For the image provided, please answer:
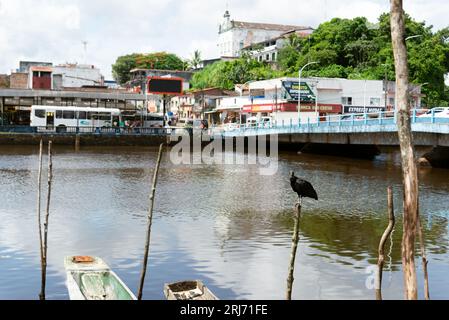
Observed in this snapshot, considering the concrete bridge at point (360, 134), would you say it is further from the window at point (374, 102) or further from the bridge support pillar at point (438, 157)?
the window at point (374, 102)

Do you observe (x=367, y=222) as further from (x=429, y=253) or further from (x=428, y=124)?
(x=428, y=124)

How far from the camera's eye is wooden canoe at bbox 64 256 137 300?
1186 centimetres

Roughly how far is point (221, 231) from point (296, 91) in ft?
196

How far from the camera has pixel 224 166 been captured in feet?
155

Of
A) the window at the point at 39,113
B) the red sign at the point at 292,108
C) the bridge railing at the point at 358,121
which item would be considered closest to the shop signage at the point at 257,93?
the red sign at the point at 292,108

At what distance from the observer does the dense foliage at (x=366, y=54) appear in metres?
90.0

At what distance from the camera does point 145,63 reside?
14175 centimetres

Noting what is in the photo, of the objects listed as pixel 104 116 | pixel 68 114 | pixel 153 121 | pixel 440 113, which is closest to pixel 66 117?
pixel 68 114

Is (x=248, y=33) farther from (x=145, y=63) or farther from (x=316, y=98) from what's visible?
(x=316, y=98)

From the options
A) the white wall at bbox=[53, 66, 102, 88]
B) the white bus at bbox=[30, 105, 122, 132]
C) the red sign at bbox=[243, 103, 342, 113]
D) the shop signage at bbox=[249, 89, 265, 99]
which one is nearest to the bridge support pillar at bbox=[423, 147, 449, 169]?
the red sign at bbox=[243, 103, 342, 113]

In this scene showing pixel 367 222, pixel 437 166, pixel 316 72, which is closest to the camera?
pixel 367 222
